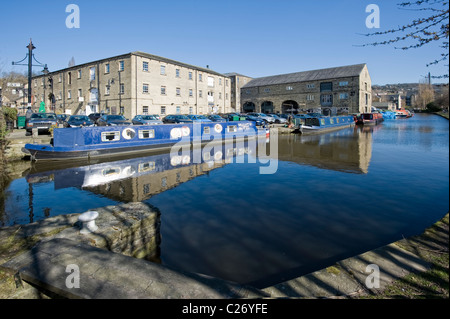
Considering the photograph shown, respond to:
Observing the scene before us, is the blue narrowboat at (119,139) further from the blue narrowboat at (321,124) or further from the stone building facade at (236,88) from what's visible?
the stone building facade at (236,88)

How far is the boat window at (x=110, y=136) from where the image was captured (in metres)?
15.3

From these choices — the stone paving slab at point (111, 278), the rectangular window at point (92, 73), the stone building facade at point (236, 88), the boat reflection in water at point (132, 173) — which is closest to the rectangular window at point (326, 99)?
the stone building facade at point (236, 88)

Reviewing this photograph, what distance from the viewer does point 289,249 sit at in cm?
519

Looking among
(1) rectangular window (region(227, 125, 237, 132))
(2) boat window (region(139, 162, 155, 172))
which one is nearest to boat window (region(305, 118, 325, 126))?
(1) rectangular window (region(227, 125, 237, 132))

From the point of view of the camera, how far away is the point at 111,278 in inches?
118

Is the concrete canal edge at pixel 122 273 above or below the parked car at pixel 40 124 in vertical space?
below

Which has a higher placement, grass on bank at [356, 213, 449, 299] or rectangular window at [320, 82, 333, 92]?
rectangular window at [320, 82, 333, 92]

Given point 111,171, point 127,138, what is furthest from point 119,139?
point 111,171

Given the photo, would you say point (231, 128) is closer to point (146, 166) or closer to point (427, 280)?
point (146, 166)

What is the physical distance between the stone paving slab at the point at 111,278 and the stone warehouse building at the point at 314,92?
2006 inches

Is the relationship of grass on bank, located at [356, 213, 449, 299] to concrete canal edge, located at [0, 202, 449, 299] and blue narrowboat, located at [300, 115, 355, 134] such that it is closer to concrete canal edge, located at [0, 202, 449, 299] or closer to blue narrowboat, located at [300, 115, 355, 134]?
concrete canal edge, located at [0, 202, 449, 299]

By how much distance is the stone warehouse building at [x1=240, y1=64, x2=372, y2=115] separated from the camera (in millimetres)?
48469

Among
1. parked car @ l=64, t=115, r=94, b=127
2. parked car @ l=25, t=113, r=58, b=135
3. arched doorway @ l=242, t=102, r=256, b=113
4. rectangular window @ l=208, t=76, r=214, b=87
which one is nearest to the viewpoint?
parked car @ l=25, t=113, r=58, b=135

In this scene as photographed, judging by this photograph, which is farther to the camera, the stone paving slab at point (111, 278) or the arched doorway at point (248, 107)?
the arched doorway at point (248, 107)
